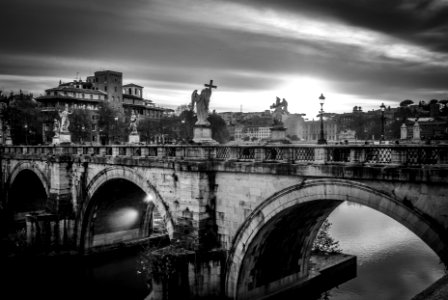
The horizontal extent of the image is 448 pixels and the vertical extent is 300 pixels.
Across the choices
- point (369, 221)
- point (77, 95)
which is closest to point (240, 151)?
point (369, 221)

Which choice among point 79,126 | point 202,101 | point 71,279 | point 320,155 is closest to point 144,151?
point 202,101

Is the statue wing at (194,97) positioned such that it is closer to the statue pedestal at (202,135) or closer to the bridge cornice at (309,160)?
the statue pedestal at (202,135)

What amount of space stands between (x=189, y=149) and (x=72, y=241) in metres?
12.3

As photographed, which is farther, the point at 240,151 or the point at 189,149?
the point at 189,149

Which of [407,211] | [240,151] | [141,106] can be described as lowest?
[407,211]

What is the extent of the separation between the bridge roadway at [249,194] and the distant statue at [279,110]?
154 centimetres

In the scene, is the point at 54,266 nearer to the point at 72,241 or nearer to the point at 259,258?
the point at 72,241

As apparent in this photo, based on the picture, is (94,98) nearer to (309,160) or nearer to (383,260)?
(383,260)

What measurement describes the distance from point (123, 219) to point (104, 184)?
204 inches

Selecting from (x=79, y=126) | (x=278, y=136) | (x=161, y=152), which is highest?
(x=79, y=126)

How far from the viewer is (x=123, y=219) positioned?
24.7m

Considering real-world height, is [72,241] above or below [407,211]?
below

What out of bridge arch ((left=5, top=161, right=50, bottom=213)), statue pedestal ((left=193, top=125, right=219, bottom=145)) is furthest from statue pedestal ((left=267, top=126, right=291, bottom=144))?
bridge arch ((left=5, top=161, right=50, bottom=213))

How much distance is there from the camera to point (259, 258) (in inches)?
532
